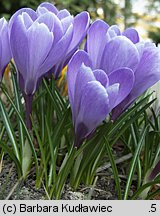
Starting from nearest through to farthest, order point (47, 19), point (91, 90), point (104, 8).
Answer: point (91, 90), point (47, 19), point (104, 8)

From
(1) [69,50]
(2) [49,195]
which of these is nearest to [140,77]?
(1) [69,50]

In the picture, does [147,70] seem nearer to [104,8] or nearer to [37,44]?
[37,44]

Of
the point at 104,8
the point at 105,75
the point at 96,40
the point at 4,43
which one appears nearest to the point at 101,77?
the point at 105,75

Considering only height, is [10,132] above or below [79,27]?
below

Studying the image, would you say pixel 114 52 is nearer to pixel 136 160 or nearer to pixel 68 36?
pixel 68 36

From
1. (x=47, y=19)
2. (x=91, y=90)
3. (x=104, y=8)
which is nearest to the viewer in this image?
(x=91, y=90)

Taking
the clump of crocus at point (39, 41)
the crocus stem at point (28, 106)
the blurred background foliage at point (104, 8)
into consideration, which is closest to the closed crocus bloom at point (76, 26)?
the clump of crocus at point (39, 41)
